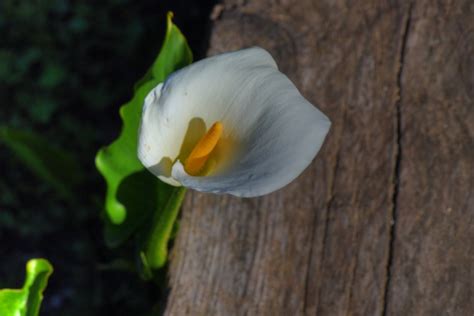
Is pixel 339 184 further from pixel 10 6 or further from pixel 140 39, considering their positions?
pixel 10 6

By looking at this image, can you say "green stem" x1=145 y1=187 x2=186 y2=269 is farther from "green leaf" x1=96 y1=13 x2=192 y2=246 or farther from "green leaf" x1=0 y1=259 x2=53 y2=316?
"green leaf" x1=0 y1=259 x2=53 y2=316

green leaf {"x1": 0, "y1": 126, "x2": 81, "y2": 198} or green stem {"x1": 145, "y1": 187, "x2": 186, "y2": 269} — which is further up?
green stem {"x1": 145, "y1": 187, "x2": 186, "y2": 269}

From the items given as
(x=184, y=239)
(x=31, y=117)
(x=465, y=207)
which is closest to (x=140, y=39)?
(x=31, y=117)

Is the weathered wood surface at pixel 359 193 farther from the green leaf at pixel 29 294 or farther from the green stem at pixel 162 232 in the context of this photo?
the green leaf at pixel 29 294

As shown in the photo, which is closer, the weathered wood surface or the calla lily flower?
the calla lily flower

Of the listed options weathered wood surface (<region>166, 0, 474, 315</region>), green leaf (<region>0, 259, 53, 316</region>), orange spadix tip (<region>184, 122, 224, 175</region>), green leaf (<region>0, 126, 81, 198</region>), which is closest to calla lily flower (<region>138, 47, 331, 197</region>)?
orange spadix tip (<region>184, 122, 224, 175</region>)

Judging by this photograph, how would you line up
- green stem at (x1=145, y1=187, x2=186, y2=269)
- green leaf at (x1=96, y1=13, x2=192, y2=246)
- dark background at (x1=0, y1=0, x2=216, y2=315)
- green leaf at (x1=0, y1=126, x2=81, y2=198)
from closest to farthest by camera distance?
green stem at (x1=145, y1=187, x2=186, y2=269) < green leaf at (x1=96, y1=13, x2=192, y2=246) < green leaf at (x1=0, y1=126, x2=81, y2=198) < dark background at (x1=0, y1=0, x2=216, y2=315)

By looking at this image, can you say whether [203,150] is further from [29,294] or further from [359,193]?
[29,294]
